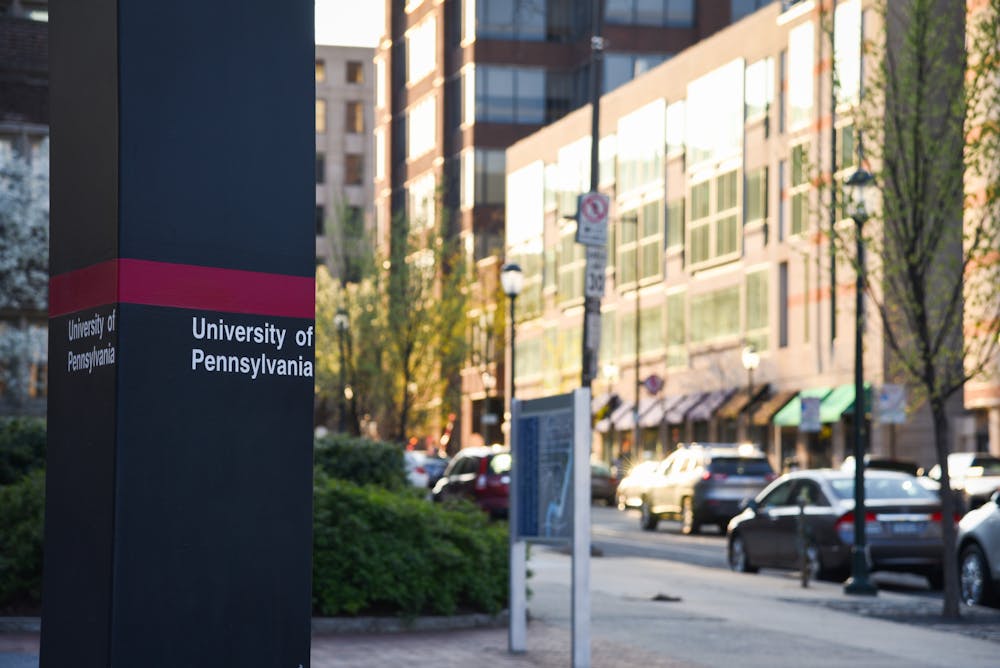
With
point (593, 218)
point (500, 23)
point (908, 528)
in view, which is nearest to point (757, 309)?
point (500, 23)

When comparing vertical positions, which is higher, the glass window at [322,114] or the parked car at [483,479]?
the glass window at [322,114]

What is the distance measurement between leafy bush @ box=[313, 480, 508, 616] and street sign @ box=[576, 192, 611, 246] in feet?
29.9

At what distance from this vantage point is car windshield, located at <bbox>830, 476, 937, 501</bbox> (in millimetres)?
24484

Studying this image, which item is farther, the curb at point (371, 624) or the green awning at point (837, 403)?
the green awning at point (837, 403)

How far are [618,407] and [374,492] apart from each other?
2350 inches

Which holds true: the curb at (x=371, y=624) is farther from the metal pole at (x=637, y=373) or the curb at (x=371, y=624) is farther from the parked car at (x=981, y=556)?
the metal pole at (x=637, y=373)

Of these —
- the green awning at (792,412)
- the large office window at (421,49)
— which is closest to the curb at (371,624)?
the green awning at (792,412)

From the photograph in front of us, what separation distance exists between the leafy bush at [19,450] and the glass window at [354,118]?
340ft

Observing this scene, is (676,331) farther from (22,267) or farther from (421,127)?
(22,267)

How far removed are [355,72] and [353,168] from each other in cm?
667

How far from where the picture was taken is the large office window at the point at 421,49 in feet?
320

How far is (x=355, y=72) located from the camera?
123250 mm

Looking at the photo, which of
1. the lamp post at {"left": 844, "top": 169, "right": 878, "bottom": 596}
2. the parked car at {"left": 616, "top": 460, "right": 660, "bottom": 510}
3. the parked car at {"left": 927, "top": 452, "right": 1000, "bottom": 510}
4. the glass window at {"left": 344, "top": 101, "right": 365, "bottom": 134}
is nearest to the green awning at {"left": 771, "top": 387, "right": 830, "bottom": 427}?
the parked car at {"left": 616, "top": 460, "right": 660, "bottom": 510}

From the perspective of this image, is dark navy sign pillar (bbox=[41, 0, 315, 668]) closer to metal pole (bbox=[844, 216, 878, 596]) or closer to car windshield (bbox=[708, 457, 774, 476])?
metal pole (bbox=[844, 216, 878, 596])
